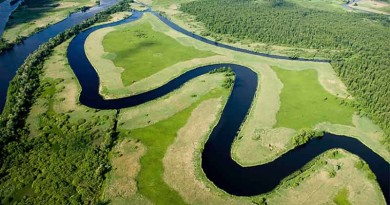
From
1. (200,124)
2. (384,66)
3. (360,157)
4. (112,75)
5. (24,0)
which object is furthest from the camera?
(24,0)

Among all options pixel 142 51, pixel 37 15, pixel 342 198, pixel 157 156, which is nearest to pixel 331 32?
pixel 142 51

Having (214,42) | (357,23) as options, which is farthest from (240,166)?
(357,23)

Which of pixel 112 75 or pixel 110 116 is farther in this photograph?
pixel 112 75

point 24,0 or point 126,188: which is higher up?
point 24,0

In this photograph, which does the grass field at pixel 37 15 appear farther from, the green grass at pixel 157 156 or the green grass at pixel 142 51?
the green grass at pixel 157 156

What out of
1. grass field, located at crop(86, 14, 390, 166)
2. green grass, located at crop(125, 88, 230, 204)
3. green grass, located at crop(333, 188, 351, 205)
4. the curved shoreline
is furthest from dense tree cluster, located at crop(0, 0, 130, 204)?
green grass, located at crop(333, 188, 351, 205)

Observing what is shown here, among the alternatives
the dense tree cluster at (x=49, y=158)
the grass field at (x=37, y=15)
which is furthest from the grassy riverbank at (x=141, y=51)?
the grass field at (x=37, y=15)

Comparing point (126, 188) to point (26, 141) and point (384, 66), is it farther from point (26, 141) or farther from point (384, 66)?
point (384, 66)

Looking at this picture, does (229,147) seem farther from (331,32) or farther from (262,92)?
(331,32)
